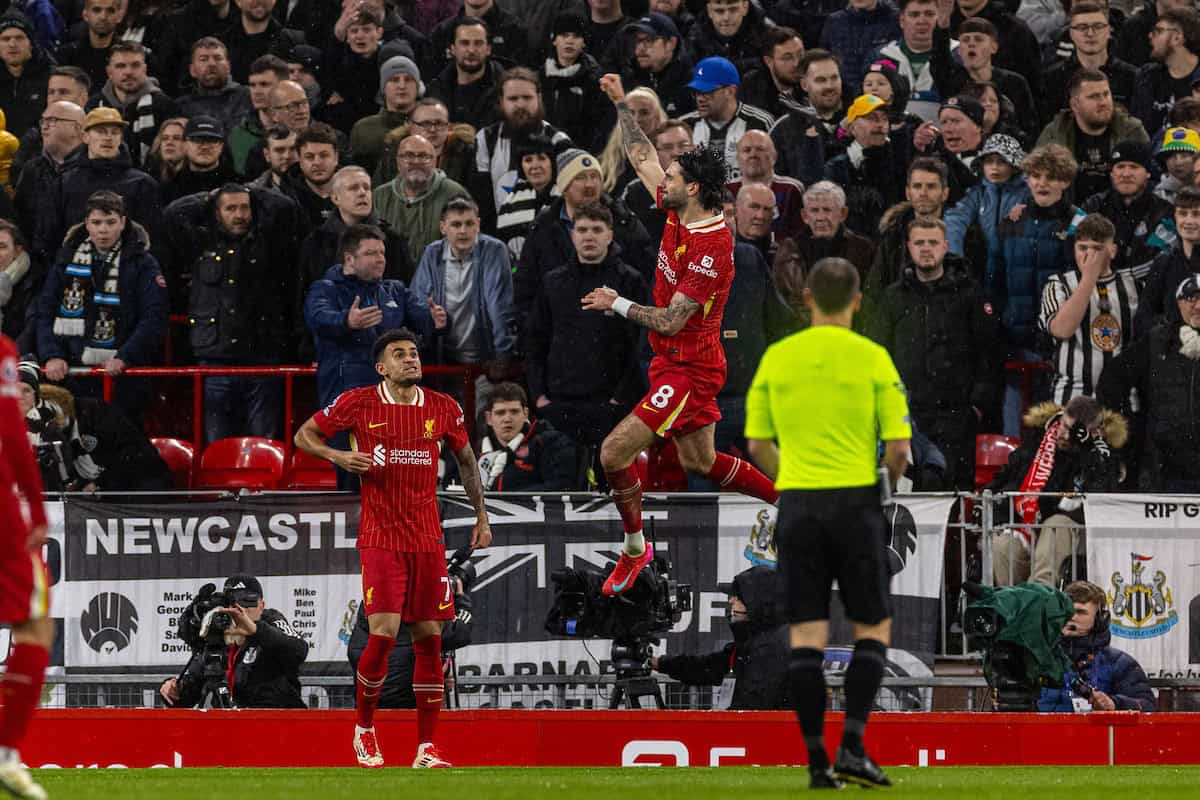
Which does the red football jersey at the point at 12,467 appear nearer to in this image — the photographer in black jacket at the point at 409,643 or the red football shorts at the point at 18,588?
the red football shorts at the point at 18,588

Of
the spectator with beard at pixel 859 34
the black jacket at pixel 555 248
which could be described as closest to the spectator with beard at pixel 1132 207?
the spectator with beard at pixel 859 34

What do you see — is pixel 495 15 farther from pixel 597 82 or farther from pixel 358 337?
pixel 358 337

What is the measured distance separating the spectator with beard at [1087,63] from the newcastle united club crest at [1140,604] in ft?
18.9

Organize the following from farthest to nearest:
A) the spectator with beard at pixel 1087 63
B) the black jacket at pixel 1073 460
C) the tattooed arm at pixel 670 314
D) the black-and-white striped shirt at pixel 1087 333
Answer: the spectator with beard at pixel 1087 63, the black-and-white striped shirt at pixel 1087 333, the black jacket at pixel 1073 460, the tattooed arm at pixel 670 314

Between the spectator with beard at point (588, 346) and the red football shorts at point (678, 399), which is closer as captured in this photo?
the red football shorts at point (678, 399)

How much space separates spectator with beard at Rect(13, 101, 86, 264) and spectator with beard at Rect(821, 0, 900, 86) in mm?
6888

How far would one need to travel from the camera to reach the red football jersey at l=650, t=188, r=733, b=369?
1389 cm

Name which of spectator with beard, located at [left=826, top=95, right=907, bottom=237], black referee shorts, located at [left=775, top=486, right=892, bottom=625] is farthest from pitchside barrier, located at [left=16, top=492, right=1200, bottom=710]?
black referee shorts, located at [left=775, top=486, right=892, bottom=625]

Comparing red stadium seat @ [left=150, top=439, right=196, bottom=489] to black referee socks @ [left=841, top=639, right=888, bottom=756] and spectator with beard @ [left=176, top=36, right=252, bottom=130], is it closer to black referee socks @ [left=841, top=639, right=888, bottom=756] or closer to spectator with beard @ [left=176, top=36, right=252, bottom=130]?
spectator with beard @ [left=176, top=36, right=252, bottom=130]

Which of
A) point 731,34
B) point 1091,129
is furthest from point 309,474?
point 1091,129

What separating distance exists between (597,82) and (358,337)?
13.4ft

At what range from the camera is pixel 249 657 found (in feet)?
48.5

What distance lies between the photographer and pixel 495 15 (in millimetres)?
20547

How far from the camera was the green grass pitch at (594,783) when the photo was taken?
1038 cm
